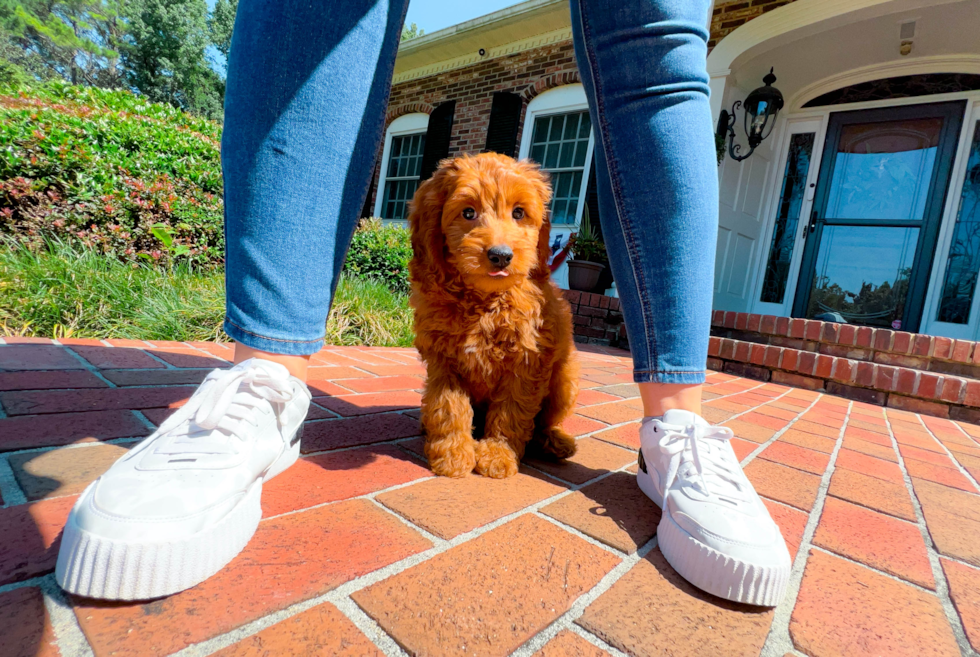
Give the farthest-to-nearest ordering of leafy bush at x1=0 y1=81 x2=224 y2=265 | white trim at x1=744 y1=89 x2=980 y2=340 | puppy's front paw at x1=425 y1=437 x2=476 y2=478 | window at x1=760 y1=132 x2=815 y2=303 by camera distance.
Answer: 1. window at x1=760 y1=132 x2=815 y2=303
2. white trim at x1=744 y1=89 x2=980 y2=340
3. leafy bush at x1=0 y1=81 x2=224 y2=265
4. puppy's front paw at x1=425 y1=437 x2=476 y2=478

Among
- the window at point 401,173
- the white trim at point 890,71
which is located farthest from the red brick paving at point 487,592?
the window at point 401,173

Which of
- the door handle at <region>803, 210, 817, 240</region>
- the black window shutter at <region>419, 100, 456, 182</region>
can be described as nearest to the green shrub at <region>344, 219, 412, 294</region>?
the black window shutter at <region>419, 100, 456, 182</region>

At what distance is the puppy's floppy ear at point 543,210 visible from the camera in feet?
5.22

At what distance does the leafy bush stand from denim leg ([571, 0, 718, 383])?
4.32 meters

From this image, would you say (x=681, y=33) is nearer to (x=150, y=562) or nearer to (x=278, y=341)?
(x=278, y=341)

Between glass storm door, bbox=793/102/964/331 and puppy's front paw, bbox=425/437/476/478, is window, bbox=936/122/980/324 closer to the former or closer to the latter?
glass storm door, bbox=793/102/964/331

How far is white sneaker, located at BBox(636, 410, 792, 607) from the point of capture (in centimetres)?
90

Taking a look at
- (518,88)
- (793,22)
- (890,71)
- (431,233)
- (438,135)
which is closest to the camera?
(431,233)

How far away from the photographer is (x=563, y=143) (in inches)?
327

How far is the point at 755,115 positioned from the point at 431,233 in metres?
6.44

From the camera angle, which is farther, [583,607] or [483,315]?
[483,315]

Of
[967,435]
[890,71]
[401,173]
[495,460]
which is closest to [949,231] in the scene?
[890,71]

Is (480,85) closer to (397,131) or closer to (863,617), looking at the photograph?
(397,131)

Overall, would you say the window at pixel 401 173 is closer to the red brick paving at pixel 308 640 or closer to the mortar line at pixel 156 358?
the mortar line at pixel 156 358
